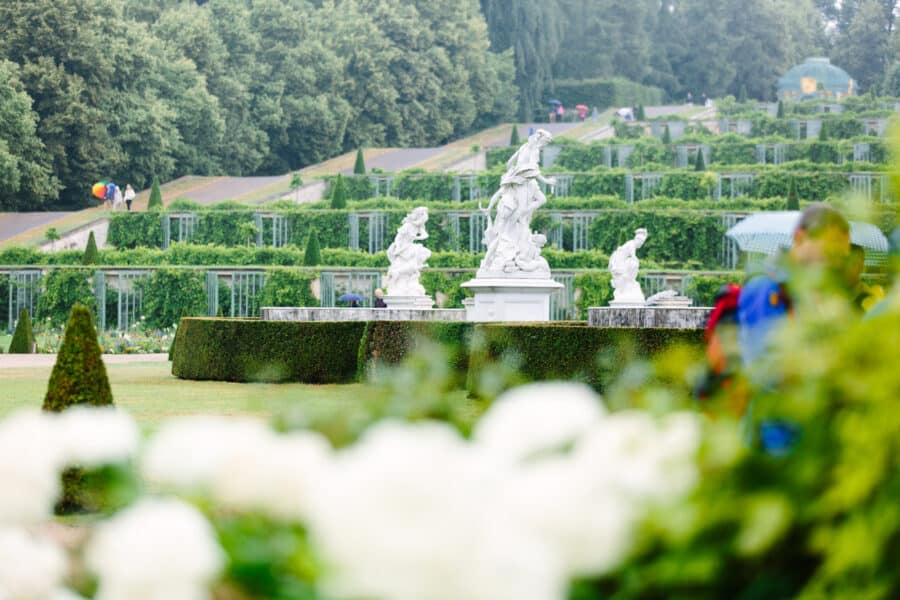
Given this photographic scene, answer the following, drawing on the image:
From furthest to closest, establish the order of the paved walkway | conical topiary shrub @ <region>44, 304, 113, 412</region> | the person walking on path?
1. the person walking on path
2. the paved walkway
3. conical topiary shrub @ <region>44, 304, 113, 412</region>

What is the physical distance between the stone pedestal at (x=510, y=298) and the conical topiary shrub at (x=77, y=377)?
38.0 feet

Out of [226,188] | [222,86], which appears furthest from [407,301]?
[222,86]

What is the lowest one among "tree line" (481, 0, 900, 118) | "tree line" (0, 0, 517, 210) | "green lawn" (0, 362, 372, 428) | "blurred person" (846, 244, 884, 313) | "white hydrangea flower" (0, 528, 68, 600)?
"green lawn" (0, 362, 372, 428)

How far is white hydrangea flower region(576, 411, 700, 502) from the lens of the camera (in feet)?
5.44

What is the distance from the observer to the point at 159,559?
1669 mm

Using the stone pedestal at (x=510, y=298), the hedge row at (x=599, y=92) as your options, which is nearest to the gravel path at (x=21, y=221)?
the stone pedestal at (x=510, y=298)

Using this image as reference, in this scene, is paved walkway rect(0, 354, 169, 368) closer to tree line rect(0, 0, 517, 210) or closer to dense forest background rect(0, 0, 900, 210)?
tree line rect(0, 0, 517, 210)

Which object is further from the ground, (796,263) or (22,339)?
(796,263)

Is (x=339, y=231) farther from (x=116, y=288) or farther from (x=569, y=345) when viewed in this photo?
(x=569, y=345)

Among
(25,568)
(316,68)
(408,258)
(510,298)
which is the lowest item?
(510,298)

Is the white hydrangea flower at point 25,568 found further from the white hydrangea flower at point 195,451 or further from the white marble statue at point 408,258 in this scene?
the white marble statue at point 408,258

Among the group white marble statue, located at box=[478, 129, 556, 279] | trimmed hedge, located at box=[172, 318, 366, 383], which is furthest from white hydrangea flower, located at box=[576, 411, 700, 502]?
white marble statue, located at box=[478, 129, 556, 279]

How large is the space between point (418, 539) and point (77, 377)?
5191 mm

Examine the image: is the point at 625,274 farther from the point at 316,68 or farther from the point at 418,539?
the point at 316,68
